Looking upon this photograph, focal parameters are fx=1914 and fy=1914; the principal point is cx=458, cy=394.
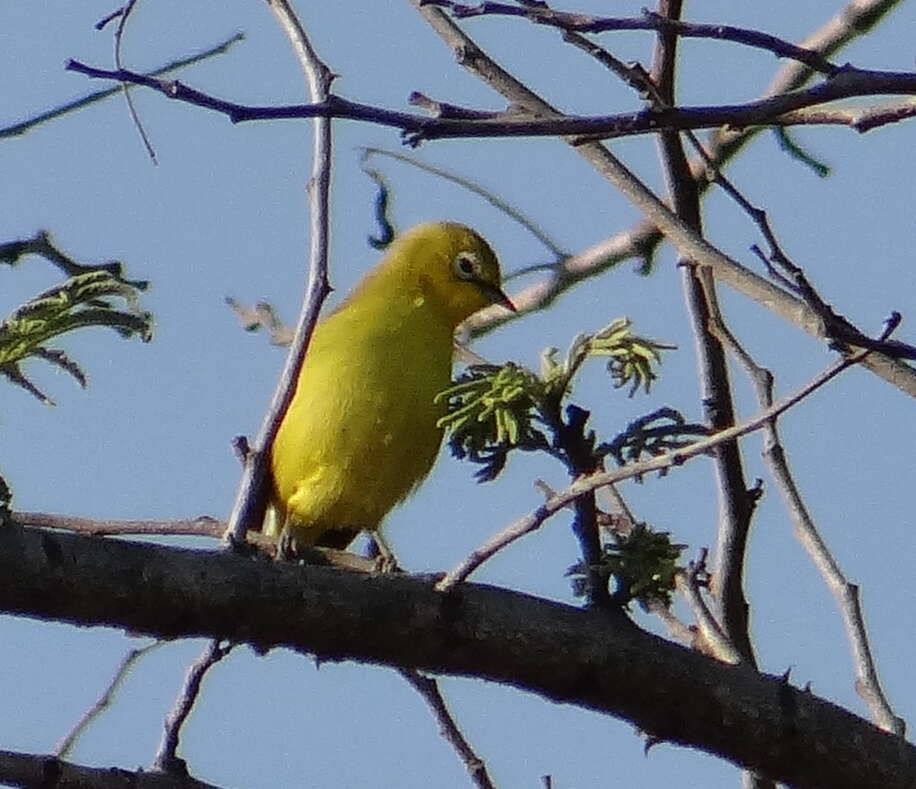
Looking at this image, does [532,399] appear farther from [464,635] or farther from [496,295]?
[496,295]

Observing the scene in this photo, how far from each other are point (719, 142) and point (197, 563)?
8.85 feet

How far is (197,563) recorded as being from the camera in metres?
2.62

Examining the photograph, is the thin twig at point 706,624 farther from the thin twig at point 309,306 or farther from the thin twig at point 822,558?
the thin twig at point 309,306

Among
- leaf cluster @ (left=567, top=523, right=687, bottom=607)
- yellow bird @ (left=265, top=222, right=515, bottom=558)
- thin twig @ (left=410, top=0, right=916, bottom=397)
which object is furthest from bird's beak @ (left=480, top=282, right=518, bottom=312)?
leaf cluster @ (left=567, top=523, right=687, bottom=607)

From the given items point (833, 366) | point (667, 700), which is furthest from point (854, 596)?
point (833, 366)

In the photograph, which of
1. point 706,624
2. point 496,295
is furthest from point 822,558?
point 496,295

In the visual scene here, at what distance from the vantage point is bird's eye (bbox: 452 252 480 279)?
574cm

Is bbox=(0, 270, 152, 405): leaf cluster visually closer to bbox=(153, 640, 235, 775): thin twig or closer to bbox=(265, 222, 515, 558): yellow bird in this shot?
bbox=(153, 640, 235, 775): thin twig

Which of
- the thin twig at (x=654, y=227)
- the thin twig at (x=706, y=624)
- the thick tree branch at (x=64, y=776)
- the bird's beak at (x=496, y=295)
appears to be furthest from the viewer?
the bird's beak at (x=496, y=295)

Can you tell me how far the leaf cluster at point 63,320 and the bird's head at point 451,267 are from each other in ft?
8.99

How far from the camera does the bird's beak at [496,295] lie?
225 inches

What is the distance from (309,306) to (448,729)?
82 cm

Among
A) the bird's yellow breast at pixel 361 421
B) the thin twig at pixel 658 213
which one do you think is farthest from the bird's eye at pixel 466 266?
the thin twig at pixel 658 213

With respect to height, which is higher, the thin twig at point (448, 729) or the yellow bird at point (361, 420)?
the yellow bird at point (361, 420)
